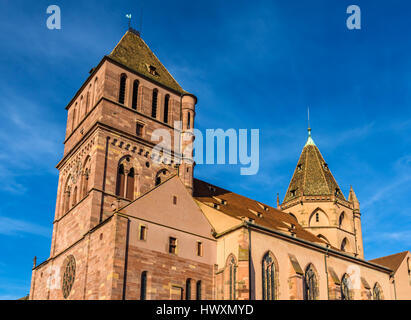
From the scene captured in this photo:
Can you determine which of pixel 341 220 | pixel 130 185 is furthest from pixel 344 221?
pixel 130 185

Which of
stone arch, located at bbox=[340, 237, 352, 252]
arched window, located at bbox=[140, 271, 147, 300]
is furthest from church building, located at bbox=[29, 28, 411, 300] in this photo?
stone arch, located at bbox=[340, 237, 352, 252]

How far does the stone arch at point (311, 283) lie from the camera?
38094 mm

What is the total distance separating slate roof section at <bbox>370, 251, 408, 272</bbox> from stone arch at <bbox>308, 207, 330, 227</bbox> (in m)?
6.87

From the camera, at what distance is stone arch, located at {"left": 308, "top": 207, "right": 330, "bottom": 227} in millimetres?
54062

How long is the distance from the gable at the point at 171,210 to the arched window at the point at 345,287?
12.5 meters

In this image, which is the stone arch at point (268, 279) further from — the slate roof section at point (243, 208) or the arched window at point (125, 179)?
the arched window at point (125, 179)

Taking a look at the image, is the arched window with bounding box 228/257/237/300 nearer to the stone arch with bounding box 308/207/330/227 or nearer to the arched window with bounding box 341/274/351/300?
the arched window with bounding box 341/274/351/300

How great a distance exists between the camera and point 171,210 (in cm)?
3456

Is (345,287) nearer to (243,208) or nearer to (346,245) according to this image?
(243,208)

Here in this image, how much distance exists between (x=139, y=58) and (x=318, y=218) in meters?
24.7
